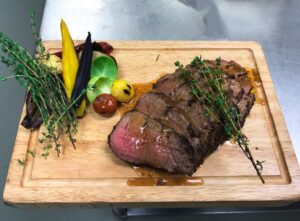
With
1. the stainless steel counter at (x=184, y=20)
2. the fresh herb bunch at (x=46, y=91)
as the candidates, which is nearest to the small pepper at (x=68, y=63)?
Answer: the fresh herb bunch at (x=46, y=91)

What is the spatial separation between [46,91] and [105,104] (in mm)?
339

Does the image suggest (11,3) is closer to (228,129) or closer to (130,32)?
(130,32)

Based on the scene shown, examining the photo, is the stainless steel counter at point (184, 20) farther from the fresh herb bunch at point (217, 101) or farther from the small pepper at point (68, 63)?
the fresh herb bunch at point (217, 101)

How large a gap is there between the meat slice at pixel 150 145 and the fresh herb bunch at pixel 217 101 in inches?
9.2

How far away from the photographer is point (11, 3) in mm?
2988

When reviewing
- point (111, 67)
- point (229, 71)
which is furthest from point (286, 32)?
point (111, 67)

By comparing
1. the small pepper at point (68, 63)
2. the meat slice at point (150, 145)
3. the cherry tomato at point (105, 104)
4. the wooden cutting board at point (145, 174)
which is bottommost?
the wooden cutting board at point (145, 174)

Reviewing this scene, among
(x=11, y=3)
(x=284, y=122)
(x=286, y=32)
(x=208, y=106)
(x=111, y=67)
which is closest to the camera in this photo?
(x=208, y=106)

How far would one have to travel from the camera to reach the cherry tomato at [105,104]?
6.61 ft

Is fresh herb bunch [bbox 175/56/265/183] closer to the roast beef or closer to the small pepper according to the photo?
the roast beef

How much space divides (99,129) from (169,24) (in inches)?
41.5

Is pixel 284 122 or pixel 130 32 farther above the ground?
pixel 130 32

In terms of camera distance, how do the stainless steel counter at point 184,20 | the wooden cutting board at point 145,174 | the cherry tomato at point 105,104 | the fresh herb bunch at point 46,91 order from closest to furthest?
the wooden cutting board at point 145,174
the fresh herb bunch at point 46,91
the cherry tomato at point 105,104
the stainless steel counter at point 184,20

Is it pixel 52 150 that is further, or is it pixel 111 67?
pixel 111 67
